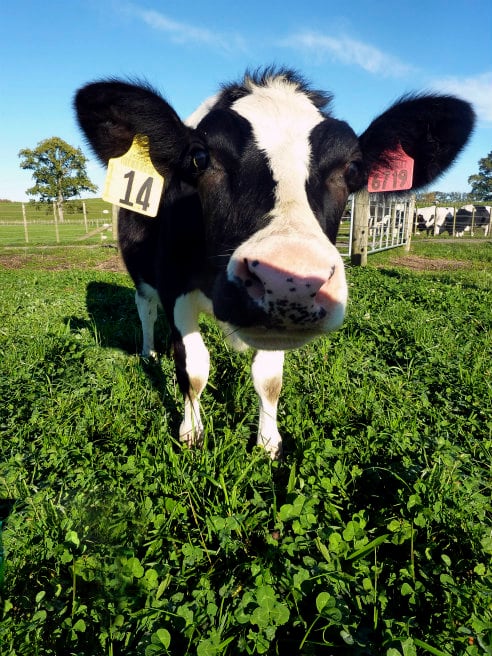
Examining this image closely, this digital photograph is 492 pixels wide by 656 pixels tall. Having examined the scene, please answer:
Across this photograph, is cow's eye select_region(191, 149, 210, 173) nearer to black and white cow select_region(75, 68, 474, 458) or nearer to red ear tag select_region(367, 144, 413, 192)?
black and white cow select_region(75, 68, 474, 458)

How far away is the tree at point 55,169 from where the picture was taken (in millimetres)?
56812

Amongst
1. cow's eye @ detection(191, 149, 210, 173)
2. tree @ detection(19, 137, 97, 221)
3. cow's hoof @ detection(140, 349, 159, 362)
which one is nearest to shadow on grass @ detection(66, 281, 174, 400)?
cow's hoof @ detection(140, 349, 159, 362)

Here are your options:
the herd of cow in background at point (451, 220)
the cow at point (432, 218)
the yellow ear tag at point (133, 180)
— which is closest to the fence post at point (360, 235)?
the yellow ear tag at point (133, 180)

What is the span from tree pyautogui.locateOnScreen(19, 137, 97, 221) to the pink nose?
61.5 meters

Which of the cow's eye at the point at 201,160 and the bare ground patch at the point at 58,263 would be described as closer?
the cow's eye at the point at 201,160

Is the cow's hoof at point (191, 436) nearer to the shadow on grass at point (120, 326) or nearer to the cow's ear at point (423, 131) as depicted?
the shadow on grass at point (120, 326)

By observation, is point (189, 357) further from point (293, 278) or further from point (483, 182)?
point (483, 182)

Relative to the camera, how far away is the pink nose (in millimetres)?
1555

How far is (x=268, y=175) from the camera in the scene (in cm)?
202

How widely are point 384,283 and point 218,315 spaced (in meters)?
5.50

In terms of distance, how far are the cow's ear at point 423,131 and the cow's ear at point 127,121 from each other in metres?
1.29

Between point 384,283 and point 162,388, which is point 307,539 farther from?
point 384,283

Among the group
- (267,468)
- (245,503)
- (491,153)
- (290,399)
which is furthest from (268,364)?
(491,153)

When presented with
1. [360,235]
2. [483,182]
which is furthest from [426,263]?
[483,182]
